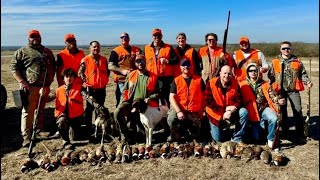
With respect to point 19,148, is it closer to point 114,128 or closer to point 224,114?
point 114,128

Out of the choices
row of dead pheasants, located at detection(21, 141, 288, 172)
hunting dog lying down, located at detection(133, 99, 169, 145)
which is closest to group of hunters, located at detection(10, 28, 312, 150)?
hunting dog lying down, located at detection(133, 99, 169, 145)

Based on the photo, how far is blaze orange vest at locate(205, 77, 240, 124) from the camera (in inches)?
296

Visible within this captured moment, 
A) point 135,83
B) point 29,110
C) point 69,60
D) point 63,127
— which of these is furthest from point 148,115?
point 29,110

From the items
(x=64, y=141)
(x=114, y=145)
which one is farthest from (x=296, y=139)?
(x=64, y=141)

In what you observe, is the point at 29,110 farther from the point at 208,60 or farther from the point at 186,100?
the point at 208,60

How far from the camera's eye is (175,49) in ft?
28.6

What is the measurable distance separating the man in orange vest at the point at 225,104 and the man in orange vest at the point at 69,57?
3117 mm

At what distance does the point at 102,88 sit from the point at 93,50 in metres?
0.89

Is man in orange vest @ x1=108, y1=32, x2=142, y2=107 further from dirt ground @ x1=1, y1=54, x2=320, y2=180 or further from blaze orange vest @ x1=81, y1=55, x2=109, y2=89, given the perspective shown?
dirt ground @ x1=1, y1=54, x2=320, y2=180

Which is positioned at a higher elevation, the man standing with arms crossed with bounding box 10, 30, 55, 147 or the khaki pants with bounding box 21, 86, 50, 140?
the man standing with arms crossed with bounding box 10, 30, 55, 147

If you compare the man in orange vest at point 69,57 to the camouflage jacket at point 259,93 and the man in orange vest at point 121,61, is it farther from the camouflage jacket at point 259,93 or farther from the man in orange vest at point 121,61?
the camouflage jacket at point 259,93

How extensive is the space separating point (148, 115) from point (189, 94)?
95cm

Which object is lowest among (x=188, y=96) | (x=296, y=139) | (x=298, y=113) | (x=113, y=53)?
(x=296, y=139)

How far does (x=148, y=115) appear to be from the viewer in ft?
25.0
